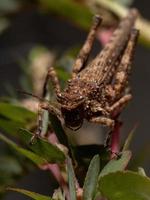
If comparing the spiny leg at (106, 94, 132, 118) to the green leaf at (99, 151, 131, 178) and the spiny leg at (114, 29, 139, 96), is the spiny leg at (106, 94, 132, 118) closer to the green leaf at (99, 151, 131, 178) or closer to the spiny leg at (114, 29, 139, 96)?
the spiny leg at (114, 29, 139, 96)

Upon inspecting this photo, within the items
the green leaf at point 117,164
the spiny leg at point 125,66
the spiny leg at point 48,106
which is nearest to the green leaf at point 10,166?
the spiny leg at point 48,106

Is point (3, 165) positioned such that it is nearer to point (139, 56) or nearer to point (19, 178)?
point (19, 178)

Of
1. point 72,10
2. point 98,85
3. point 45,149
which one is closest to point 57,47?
point 72,10

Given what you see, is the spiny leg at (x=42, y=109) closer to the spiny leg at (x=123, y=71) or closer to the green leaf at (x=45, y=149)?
the green leaf at (x=45, y=149)

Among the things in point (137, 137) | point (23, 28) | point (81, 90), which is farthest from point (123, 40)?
point (23, 28)

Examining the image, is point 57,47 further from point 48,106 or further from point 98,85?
point 48,106

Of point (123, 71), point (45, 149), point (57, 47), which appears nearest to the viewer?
point (45, 149)
